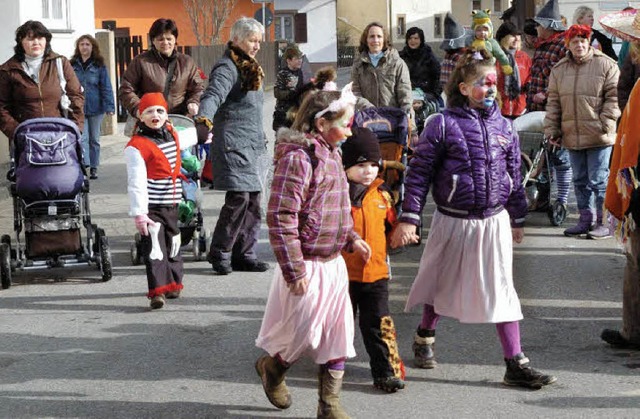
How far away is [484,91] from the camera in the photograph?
691 centimetres

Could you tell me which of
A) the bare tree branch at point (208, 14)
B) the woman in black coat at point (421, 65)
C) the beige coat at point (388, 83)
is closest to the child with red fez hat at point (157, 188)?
the beige coat at point (388, 83)

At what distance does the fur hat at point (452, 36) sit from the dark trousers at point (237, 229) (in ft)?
19.1

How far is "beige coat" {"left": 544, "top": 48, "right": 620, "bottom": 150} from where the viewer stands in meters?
11.7

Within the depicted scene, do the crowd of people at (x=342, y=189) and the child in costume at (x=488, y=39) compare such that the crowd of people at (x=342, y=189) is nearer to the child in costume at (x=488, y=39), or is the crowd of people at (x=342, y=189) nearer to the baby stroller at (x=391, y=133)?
the baby stroller at (x=391, y=133)

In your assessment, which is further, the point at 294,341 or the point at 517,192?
the point at 517,192

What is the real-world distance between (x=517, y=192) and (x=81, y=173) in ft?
14.7

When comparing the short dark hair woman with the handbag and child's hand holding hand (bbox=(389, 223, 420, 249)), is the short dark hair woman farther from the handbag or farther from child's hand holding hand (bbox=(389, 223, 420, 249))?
child's hand holding hand (bbox=(389, 223, 420, 249))

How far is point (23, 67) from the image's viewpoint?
11.4m

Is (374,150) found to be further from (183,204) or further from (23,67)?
(23,67)

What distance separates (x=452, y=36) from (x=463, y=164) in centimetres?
935

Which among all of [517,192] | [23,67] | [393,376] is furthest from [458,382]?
[23,67]

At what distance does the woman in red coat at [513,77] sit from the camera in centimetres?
Result: 1406

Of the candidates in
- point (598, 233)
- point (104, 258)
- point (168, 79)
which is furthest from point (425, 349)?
point (598, 233)

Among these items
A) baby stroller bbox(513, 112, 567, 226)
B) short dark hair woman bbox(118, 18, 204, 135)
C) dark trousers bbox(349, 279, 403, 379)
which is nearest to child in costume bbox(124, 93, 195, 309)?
short dark hair woman bbox(118, 18, 204, 135)
